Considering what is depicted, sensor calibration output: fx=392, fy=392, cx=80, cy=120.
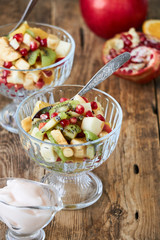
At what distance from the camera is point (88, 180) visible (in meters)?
1.54

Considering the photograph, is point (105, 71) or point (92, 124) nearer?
point (92, 124)

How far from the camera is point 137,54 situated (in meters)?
2.11

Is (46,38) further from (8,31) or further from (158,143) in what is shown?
(158,143)

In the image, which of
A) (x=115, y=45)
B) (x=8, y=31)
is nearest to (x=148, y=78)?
(x=115, y=45)

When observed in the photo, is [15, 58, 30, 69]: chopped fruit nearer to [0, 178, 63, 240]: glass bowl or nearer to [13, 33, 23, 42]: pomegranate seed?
[13, 33, 23, 42]: pomegranate seed

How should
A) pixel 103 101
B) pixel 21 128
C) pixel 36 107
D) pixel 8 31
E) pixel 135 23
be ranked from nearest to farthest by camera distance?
pixel 21 128 < pixel 36 107 < pixel 103 101 < pixel 8 31 < pixel 135 23

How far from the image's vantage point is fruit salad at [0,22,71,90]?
65.0 inches

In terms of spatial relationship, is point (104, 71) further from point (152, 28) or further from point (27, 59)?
point (152, 28)

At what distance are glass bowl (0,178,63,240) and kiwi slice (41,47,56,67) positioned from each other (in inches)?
23.4

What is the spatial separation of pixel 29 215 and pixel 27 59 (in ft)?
2.50

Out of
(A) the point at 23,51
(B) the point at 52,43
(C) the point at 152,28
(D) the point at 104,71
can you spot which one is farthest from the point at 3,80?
(C) the point at 152,28

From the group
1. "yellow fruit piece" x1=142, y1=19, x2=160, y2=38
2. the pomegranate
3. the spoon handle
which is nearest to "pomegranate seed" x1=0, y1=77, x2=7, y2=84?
the spoon handle

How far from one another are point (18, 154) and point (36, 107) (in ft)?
1.00

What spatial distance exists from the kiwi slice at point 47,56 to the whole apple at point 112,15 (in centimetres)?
74
